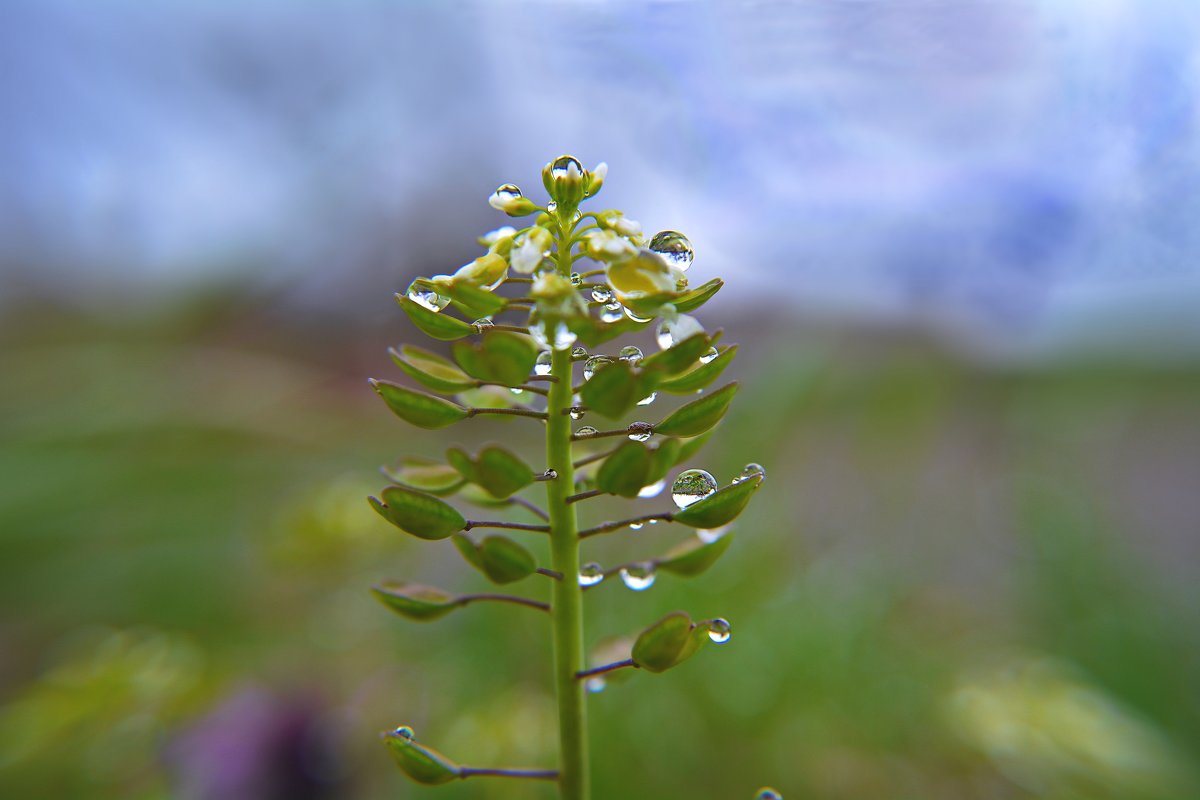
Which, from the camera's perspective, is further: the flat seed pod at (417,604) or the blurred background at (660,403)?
the blurred background at (660,403)

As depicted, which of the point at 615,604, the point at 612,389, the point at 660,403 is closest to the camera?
the point at 612,389

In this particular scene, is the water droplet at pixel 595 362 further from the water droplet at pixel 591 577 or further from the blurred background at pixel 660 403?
the blurred background at pixel 660 403

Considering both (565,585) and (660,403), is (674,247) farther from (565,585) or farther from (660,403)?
(660,403)

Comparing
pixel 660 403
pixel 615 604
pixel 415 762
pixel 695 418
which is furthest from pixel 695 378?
pixel 660 403

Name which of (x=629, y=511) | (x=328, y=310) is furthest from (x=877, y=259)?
(x=328, y=310)

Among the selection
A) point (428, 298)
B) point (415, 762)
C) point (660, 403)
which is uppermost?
point (660, 403)

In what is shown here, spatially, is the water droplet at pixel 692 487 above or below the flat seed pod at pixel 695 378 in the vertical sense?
below

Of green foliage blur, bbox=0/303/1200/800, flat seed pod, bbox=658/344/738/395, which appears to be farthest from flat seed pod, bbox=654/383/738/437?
green foliage blur, bbox=0/303/1200/800

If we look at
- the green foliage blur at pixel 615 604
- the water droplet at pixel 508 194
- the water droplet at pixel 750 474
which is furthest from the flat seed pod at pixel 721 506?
the green foliage blur at pixel 615 604
